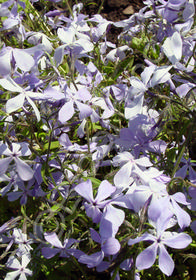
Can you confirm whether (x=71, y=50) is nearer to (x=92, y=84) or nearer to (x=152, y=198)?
(x=92, y=84)

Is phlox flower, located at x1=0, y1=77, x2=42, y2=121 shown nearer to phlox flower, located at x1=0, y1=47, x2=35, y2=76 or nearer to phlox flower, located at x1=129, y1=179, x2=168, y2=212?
phlox flower, located at x1=0, y1=47, x2=35, y2=76

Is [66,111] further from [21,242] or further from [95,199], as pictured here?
[21,242]

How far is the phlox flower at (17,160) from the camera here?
87 cm

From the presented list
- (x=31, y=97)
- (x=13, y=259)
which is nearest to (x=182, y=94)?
(x=31, y=97)

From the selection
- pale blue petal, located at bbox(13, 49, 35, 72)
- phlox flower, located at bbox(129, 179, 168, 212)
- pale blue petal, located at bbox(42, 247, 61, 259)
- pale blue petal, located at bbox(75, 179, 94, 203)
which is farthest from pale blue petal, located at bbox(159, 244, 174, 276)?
pale blue petal, located at bbox(13, 49, 35, 72)

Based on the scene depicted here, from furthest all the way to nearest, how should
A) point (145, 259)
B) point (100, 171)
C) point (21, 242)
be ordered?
point (100, 171)
point (21, 242)
point (145, 259)

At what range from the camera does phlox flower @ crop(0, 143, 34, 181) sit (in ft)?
2.84

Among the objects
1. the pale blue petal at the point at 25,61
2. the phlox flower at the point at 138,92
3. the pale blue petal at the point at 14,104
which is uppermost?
the pale blue petal at the point at 25,61

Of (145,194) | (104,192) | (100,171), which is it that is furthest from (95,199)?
(100,171)

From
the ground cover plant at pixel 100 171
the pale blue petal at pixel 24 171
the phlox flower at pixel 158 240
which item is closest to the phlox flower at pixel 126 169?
the ground cover plant at pixel 100 171

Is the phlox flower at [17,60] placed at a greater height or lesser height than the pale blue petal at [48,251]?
greater

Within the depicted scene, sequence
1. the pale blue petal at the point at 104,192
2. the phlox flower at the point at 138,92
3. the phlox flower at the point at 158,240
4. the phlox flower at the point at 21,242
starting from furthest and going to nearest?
the phlox flower at the point at 21,242 → the phlox flower at the point at 138,92 → the pale blue petal at the point at 104,192 → the phlox flower at the point at 158,240

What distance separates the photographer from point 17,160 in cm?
90

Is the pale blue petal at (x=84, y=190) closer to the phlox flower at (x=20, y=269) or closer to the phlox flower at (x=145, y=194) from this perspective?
the phlox flower at (x=145, y=194)
